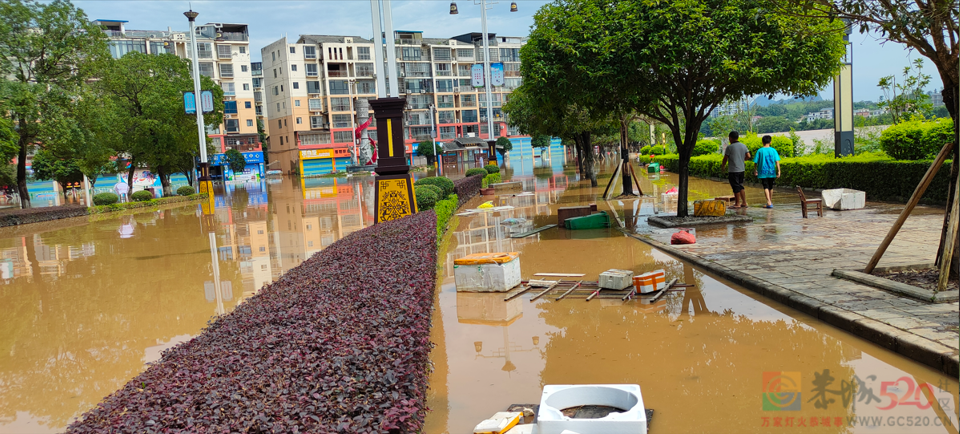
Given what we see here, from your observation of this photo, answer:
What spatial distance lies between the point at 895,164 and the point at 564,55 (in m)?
7.83

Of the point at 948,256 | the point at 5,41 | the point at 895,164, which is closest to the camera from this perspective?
the point at 948,256

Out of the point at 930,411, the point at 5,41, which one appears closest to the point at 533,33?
the point at 930,411

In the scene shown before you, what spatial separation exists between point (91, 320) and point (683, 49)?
33.5 ft

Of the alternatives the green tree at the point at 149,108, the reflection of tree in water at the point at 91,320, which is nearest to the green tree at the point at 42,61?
the green tree at the point at 149,108

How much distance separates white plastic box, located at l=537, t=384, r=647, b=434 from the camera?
3.65 m

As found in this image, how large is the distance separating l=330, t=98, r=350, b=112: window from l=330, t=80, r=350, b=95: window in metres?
0.81

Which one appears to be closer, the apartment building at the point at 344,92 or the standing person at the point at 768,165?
the standing person at the point at 768,165

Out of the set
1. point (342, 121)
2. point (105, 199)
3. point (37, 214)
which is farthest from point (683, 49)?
point (342, 121)

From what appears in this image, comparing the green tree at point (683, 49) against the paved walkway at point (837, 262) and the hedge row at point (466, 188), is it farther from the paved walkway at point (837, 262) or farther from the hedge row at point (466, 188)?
the hedge row at point (466, 188)

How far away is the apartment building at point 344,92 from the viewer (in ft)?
245

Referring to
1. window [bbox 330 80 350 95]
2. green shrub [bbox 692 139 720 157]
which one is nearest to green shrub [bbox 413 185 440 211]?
green shrub [bbox 692 139 720 157]

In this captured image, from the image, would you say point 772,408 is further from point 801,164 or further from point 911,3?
point 801,164

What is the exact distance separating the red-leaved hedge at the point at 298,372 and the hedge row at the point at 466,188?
1622 centimetres

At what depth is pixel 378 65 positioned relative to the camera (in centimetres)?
1473
